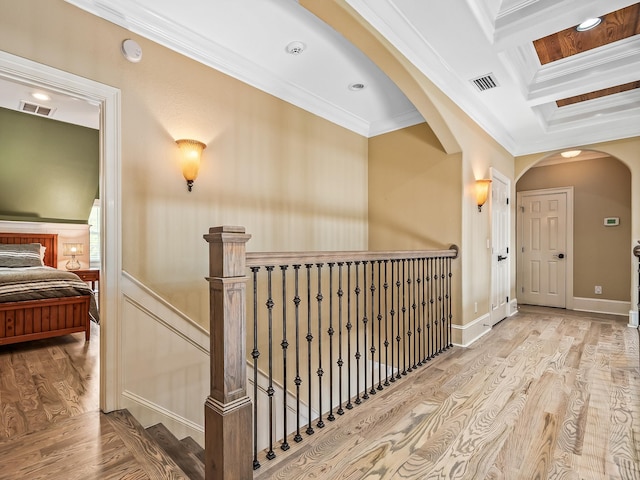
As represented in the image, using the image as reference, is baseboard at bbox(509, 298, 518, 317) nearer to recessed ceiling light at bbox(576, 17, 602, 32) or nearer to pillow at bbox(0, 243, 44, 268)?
recessed ceiling light at bbox(576, 17, 602, 32)

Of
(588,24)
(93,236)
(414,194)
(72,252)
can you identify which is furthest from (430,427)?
(93,236)

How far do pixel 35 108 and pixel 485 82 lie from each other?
197 inches

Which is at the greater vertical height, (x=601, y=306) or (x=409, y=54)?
(x=409, y=54)

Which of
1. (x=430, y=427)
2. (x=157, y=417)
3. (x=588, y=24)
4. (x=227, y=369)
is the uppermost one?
(x=588, y=24)

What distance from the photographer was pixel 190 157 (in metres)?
2.43

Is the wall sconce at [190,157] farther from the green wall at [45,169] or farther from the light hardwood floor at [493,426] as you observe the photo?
the green wall at [45,169]

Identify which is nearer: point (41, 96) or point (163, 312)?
point (163, 312)

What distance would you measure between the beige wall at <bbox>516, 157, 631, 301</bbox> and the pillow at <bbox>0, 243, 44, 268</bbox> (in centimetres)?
857

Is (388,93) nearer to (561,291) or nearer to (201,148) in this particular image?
(201,148)

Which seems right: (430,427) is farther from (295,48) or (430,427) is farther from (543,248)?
(543,248)

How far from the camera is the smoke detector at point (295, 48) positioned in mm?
2631

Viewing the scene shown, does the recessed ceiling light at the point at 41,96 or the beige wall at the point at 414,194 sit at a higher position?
the recessed ceiling light at the point at 41,96

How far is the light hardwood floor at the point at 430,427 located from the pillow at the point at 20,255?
2.33 meters

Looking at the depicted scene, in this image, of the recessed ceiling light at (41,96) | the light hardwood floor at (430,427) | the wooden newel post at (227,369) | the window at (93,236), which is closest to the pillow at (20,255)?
the window at (93,236)
